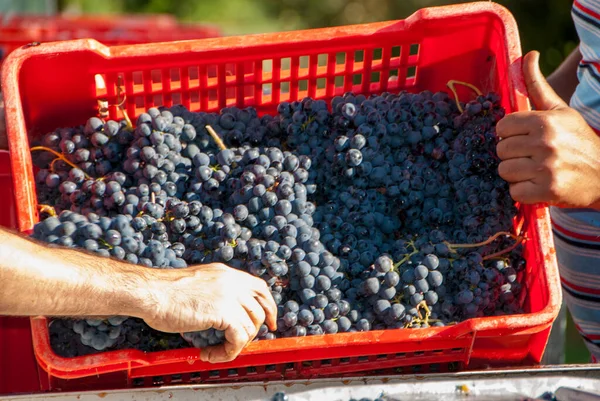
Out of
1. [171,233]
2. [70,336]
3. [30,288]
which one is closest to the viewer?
[30,288]

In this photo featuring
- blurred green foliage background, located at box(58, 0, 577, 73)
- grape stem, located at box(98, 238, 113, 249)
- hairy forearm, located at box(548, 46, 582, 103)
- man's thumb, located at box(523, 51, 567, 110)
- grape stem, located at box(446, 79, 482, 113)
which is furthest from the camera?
blurred green foliage background, located at box(58, 0, 577, 73)

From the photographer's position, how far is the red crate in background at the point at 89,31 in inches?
94.2

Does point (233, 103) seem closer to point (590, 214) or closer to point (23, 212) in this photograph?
point (23, 212)

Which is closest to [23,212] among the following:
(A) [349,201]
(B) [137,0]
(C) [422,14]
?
(A) [349,201]

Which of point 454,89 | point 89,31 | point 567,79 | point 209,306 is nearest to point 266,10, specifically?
point 89,31

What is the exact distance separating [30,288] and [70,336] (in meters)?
0.26

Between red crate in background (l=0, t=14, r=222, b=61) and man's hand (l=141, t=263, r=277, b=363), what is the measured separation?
135 centimetres

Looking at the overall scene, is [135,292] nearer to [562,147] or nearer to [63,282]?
[63,282]

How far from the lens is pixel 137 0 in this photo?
13.1ft

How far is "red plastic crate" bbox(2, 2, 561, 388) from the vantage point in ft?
4.25

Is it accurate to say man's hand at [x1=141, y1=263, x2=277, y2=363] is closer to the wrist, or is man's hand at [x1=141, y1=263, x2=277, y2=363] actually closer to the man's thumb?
the wrist

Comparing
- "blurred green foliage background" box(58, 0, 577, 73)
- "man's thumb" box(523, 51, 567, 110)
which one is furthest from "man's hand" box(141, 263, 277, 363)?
"blurred green foliage background" box(58, 0, 577, 73)

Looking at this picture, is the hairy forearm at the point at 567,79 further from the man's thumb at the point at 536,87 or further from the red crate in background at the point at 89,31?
the red crate in background at the point at 89,31

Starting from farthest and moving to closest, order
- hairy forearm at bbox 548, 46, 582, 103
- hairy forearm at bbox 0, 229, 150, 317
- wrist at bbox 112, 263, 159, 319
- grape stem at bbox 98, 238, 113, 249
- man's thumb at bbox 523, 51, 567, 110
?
1. hairy forearm at bbox 548, 46, 582, 103
2. man's thumb at bbox 523, 51, 567, 110
3. grape stem at bbox 98, 238, 113, 249
4. wrist at bbox 112, 263, 159, 319
5. hairy forearm at bbox 0, 229, 150, 317
